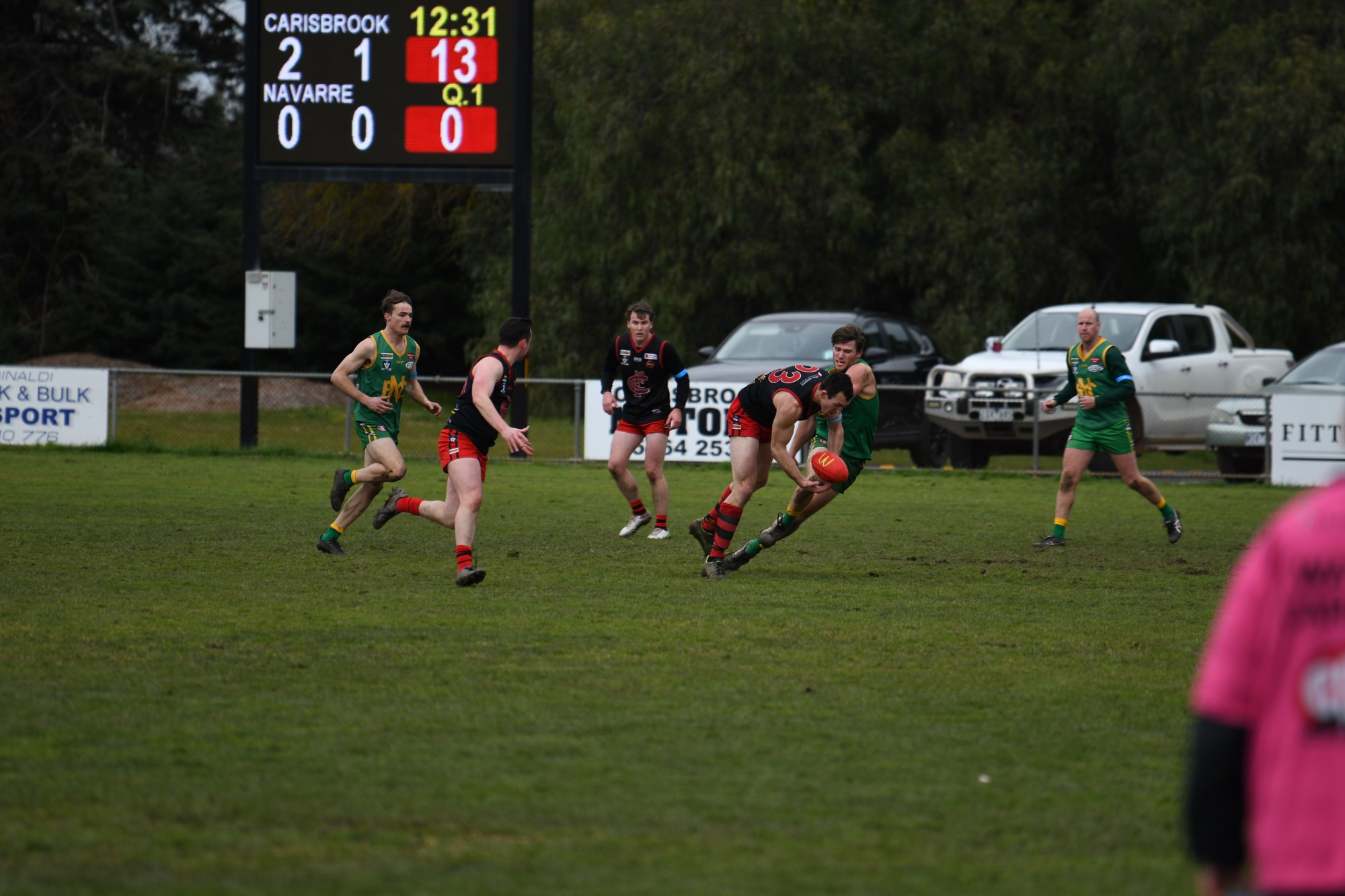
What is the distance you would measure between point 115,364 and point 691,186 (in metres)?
19.9

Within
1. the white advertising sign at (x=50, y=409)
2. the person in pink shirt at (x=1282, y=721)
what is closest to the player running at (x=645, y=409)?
the person in pink shirt at (x=1282, y=721)

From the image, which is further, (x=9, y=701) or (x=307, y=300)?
(x=307, y=300)

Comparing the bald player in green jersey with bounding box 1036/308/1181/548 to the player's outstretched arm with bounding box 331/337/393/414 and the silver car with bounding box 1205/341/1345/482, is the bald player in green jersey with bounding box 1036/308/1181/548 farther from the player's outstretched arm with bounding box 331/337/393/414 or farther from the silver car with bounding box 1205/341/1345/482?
the silver car with bounding box 1205/341/1345/482

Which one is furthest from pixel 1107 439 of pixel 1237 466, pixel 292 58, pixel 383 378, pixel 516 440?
pixel 292 58

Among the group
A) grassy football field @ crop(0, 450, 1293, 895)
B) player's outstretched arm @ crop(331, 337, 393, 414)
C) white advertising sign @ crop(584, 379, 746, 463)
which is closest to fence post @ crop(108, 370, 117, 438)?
white advertising sign @ crop(584, 379, 746, 463)

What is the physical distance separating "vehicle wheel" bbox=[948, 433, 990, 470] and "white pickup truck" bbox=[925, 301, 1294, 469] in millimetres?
13

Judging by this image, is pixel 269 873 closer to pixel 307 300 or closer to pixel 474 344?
pixel 474 344

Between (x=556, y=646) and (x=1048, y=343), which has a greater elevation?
(x=1048, y=343)

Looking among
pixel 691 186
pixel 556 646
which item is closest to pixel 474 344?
pixel 691 186

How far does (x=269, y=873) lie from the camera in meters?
4.47

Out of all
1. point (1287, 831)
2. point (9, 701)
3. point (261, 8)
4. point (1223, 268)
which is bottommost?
point (9, 701)

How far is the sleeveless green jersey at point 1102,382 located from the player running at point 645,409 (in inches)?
126

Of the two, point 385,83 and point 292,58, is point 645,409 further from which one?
point 292,58

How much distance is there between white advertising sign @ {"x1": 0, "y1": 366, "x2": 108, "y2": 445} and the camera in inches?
877
